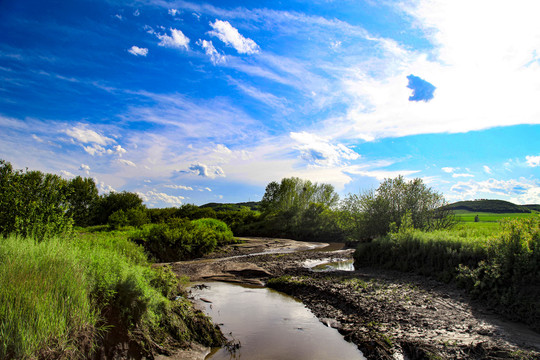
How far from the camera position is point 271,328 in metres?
7.76

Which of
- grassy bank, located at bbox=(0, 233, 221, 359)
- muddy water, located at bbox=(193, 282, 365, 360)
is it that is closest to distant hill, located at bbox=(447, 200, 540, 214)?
muddy water, located at bbox=(193, 282, 365, 360)

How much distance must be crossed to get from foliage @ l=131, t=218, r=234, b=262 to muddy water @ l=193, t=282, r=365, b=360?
9572 mm

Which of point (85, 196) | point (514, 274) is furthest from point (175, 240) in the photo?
point (85, 196)

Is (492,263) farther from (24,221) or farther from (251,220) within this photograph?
(251,220)

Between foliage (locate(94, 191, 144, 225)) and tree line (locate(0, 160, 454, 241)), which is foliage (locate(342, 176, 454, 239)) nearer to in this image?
tree line (locate(0, 160, 454, 241))

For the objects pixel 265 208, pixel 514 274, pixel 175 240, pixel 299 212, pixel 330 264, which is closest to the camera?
pixel 514 274

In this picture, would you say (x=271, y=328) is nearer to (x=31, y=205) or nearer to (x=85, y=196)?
(x=31, y=205)

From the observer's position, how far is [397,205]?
72.7ft

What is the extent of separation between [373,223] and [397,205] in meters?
2.21

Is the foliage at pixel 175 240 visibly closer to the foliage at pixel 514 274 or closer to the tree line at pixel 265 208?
the tree line at pixel 265 208

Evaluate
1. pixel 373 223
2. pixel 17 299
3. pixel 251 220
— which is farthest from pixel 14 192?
pixel 251 220

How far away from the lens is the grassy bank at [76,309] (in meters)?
3.88

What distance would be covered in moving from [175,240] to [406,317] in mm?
16631

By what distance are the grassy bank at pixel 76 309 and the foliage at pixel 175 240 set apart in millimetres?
13780
